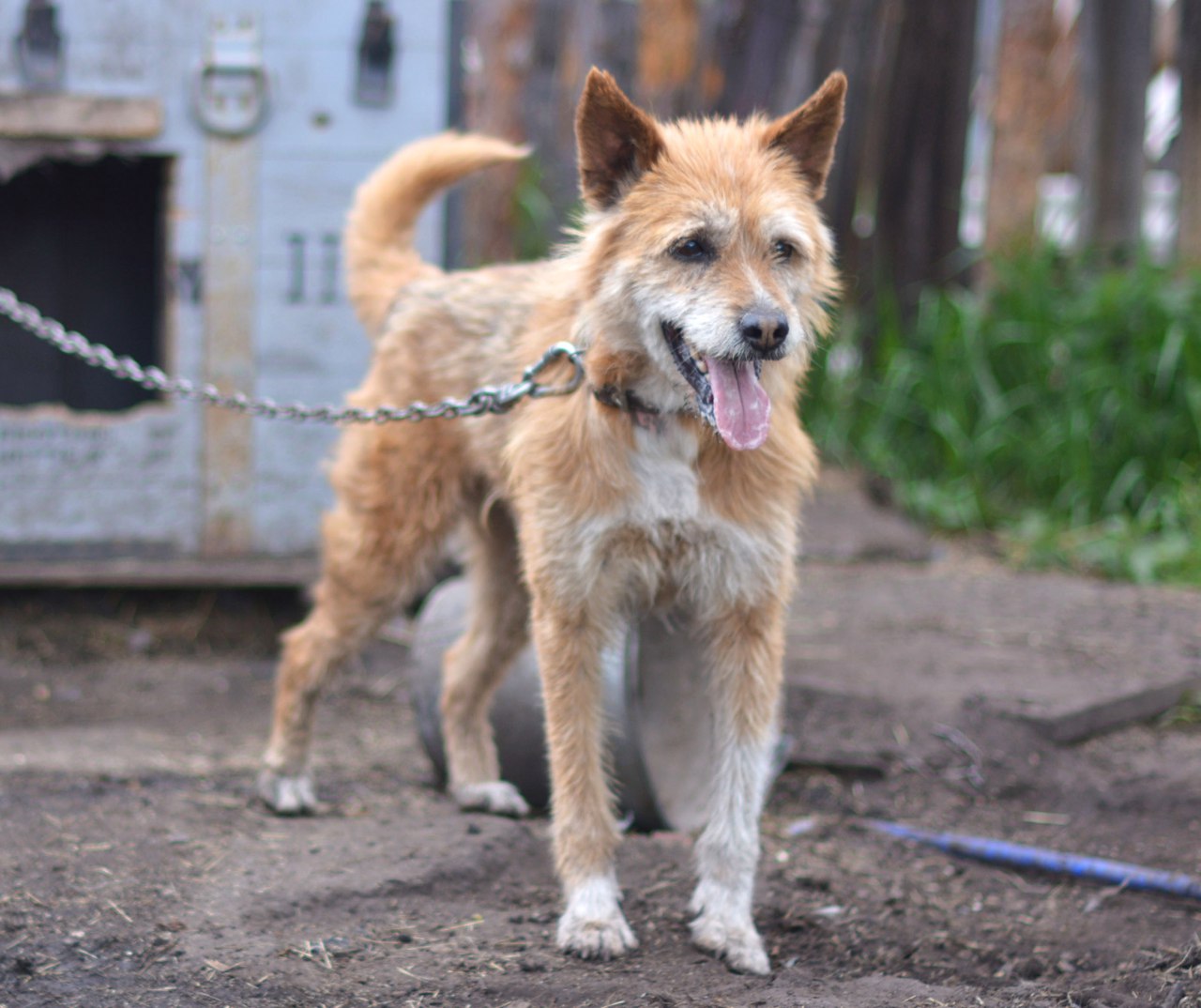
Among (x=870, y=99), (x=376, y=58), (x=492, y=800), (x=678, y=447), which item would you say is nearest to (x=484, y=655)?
(x=492, y=800)

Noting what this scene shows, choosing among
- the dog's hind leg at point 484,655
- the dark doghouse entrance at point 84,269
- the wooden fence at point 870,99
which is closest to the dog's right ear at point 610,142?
the dog's hind leg at point 484,655

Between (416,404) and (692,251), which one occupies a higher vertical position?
(692,251)

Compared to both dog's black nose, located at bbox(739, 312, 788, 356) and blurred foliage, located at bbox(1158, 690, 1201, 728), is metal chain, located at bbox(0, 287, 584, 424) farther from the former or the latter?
blurred foliage, located at bbox(1158, 690, 1201, 728)

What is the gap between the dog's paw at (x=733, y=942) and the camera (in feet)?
10.7

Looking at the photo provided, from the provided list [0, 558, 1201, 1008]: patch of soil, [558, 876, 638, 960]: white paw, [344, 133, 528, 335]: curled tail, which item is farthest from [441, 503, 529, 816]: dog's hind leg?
[558, 876, 638, 960]: white paw

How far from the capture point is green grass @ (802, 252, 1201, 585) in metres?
7.47

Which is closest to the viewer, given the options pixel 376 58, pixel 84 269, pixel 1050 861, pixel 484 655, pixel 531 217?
pixel 1050 861

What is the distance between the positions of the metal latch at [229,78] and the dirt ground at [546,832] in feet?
7.28

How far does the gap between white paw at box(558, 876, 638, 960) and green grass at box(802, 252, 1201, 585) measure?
4.48 m

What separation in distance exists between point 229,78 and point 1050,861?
467cm

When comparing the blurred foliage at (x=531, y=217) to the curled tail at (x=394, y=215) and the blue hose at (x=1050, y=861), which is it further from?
the blue hose at (x=1050, y=861)

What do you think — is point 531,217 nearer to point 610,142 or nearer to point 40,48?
point 40,48

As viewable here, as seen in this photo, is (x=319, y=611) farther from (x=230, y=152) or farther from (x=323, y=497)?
(x=230, y=152)

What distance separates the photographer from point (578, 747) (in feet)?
11.5
